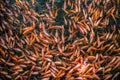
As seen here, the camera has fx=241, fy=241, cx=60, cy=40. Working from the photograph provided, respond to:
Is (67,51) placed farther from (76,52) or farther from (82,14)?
(82,14)

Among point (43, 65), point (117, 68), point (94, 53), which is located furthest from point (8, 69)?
point (117, 68)

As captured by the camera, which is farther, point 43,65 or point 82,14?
point 82,14

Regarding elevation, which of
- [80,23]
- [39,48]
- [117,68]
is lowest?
[117,68]

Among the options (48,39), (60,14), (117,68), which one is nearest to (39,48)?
(48,39)

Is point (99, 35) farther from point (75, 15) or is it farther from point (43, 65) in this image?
point (43, 65)

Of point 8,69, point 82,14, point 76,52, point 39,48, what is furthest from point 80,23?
point 8,69

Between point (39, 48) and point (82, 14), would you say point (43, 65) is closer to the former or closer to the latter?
point (39, 48)

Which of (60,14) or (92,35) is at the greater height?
(60,14)

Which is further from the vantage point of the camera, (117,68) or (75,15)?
(75,15)

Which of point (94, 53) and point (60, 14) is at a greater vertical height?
point (60, 14)
